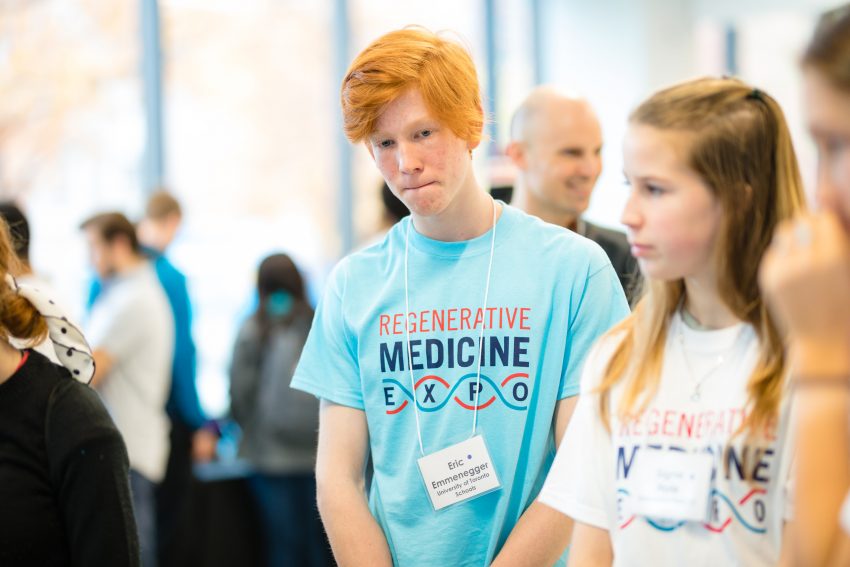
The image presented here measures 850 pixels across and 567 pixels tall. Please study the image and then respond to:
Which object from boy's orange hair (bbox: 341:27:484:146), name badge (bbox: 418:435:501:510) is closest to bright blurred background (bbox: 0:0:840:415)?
boy's orange hair (bbox: 341:27:484:146)

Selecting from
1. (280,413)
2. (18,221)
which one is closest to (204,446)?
(280,413)

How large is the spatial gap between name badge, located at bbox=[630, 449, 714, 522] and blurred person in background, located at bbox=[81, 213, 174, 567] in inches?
133

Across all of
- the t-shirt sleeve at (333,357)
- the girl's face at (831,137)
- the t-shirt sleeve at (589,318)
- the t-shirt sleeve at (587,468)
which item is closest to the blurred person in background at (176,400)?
the t-shirt sleeve at (333,357)

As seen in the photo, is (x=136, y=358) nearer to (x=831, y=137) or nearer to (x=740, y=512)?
(x=740, y=512)

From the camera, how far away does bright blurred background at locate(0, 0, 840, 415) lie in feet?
17.1

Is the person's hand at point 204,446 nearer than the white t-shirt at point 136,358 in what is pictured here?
No

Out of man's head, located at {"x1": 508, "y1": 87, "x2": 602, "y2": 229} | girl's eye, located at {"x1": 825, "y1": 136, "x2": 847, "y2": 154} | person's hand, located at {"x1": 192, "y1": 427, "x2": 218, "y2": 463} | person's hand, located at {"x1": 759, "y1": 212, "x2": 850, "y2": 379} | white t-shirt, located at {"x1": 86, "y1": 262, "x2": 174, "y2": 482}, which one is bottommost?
person's hand, located at {"x1": 192, "y1": 427, "x2": 218, "y2": 463}

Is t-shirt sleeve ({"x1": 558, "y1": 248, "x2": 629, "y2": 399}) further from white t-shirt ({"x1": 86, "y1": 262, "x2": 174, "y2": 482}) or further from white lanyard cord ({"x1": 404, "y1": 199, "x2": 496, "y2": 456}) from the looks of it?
white t-shirt ({"x1": 86, "y1": 262, "x2": 174, "y2": 482})

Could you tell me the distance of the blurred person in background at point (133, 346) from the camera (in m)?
4.51

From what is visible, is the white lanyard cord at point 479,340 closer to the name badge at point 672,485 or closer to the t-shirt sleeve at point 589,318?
the t-shirt sleeve at point 589,318

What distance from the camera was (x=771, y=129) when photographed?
1.42m

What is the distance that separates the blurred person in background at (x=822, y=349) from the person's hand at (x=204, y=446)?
4317 mm

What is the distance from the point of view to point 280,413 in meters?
4.93

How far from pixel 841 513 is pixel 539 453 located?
740 mm
